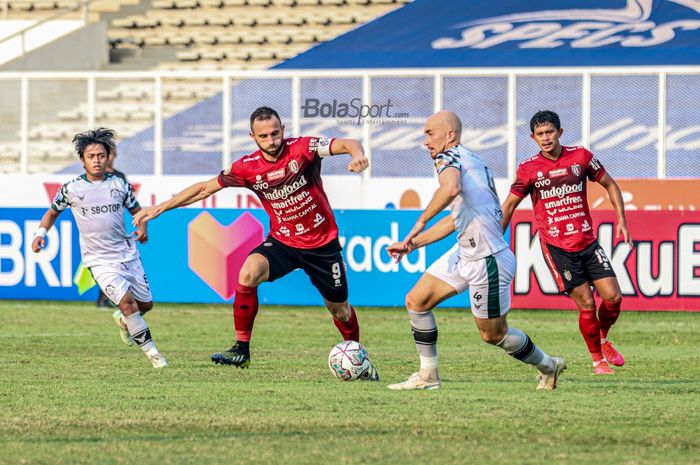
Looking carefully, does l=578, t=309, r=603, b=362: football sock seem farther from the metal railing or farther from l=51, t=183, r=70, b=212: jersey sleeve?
the metal railing

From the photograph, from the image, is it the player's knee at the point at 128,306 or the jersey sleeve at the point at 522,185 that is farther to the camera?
the player's knee at the point at 128,306

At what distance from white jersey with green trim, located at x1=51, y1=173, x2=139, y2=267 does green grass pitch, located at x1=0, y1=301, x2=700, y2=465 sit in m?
0.96

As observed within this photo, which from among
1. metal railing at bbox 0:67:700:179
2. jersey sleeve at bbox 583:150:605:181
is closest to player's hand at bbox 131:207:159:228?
jersey sleeve at bbox 583:150:605:181

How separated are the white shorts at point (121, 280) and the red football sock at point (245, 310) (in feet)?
4.65

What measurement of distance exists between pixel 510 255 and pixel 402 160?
36.2 ft

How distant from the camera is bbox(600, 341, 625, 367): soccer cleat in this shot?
11.3 meters

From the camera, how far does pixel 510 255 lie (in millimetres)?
9164

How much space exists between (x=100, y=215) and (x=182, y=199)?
175 centimetres

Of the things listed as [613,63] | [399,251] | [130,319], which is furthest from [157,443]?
[613,63]

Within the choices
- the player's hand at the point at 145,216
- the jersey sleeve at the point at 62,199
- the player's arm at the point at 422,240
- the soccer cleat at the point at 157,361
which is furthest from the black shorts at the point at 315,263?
the jersey sleeve at the point at 62,199

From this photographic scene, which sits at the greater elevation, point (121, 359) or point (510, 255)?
point (510, 255)

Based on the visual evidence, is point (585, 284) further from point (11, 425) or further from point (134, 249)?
point (11, 425)

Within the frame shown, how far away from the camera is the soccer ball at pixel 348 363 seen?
10.1m

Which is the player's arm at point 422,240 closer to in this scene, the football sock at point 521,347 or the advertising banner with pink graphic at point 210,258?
the football sock at point 521,347
